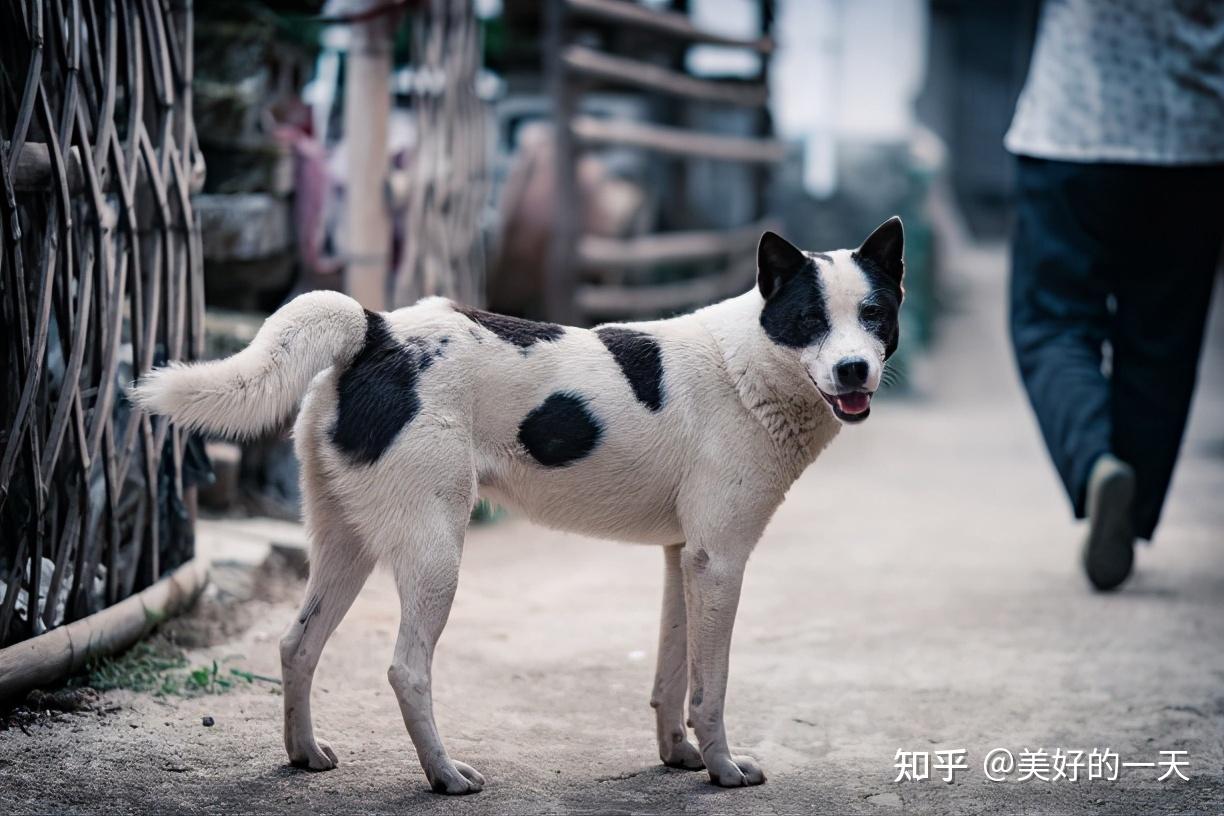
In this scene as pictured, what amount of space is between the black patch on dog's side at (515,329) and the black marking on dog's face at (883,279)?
65 cm

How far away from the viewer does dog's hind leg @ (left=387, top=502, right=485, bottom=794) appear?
104 inches

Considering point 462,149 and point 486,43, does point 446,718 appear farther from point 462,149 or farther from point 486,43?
point 486,43

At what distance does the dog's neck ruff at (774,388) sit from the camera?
2.82 metres

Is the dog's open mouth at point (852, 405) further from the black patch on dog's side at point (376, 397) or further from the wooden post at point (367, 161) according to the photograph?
the wooden post at point (367, 161)

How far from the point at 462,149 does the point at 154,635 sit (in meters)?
3.06

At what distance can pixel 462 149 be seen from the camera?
19.6ft

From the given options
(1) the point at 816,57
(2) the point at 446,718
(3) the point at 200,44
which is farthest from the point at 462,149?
(1) the point at 816,57

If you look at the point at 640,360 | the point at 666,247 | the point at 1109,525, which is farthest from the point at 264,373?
the point at 666,247

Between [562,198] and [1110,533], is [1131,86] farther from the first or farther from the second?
[562,198]

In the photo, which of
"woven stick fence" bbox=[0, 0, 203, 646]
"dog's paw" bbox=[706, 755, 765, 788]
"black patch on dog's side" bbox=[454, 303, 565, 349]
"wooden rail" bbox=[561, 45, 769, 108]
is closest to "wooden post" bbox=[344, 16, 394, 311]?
"woven stick fence" bbox=[0, 0, 203, 646]

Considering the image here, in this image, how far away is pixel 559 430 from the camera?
2764 mm

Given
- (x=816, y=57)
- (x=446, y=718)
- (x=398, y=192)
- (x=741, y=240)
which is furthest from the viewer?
(x=816, y=57)

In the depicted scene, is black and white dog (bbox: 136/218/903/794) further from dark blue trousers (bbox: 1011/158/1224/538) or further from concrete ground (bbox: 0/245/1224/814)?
dark blue trousers (bbox: 1011/158/1224/538)

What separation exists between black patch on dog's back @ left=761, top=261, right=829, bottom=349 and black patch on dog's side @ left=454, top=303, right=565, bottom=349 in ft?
1.51
